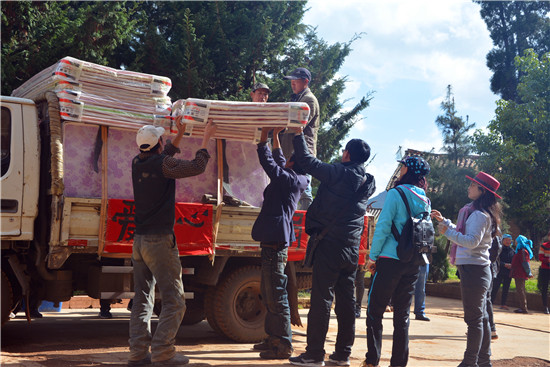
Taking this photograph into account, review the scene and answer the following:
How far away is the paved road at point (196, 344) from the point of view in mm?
5723

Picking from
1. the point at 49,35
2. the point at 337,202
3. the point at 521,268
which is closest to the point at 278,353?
the point at 337,202

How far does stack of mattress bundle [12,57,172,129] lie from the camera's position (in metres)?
6.02

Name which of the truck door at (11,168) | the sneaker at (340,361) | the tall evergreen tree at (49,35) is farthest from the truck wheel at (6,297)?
the tall evergreen tree at (49,35)

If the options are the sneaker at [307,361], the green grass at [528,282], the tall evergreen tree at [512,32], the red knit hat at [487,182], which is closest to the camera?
the sneaker at [307,361]

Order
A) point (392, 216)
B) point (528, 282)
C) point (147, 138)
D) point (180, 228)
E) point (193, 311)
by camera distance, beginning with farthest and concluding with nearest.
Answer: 1. point (528, 282)
2. point (193, 311)
3. point (180, 228)
4. point (392, 216)
5. point (147, 138)

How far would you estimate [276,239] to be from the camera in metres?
5.92

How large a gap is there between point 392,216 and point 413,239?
0.97 ft

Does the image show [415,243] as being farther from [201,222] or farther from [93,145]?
[93,145]

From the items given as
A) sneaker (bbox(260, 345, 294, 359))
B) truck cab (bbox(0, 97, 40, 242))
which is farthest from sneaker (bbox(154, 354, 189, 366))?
truck cab (bbox(0, 97, 40, 242))

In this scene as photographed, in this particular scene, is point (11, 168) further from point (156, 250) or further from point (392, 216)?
point (392, 216)

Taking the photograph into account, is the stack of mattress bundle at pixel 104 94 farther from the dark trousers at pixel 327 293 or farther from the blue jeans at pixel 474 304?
the blue jeans at pixel 474 304

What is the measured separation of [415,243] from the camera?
531cm

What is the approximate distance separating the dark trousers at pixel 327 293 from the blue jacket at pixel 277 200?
51 centimetres

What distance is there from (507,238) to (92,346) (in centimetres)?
1100
